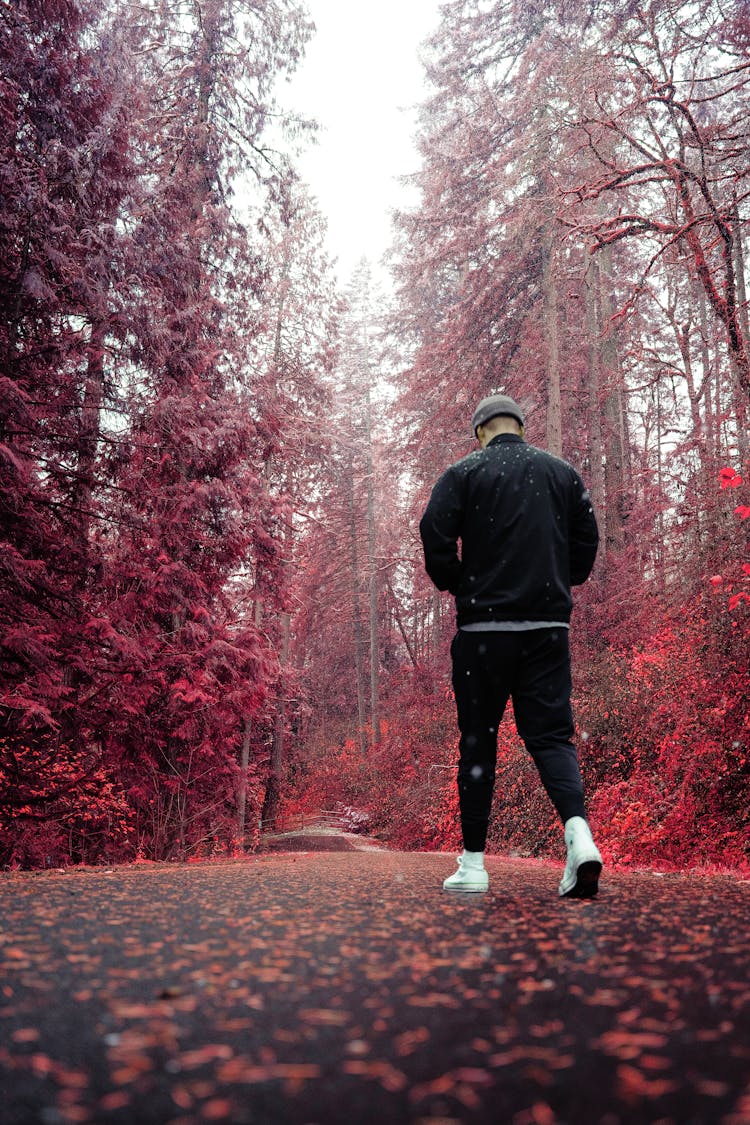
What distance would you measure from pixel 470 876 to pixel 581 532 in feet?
6.07

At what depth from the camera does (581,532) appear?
12.4 feet

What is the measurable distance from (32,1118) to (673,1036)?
1125mm

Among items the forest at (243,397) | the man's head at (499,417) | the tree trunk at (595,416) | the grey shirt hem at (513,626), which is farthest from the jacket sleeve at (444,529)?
the tree trunk at (595,416)

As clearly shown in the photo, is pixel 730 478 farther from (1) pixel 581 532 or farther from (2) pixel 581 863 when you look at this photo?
(2) pixel 581 863

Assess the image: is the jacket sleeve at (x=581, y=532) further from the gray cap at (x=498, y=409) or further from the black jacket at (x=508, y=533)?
the gray cap at (x=498, y=409)

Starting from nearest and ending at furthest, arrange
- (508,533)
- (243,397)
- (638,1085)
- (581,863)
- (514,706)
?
(638,1085) → (581,863) → (514,706) → (508,533) → (243,397)

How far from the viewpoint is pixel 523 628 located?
135 inches

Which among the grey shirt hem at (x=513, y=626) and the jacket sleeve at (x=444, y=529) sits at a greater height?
the jacket sleeve at (x=444, y=529)

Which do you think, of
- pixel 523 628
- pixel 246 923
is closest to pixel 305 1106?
pixel 246 923

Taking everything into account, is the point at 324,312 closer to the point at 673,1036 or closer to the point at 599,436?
the point at 599,436

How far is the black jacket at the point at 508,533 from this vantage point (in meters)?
3.46

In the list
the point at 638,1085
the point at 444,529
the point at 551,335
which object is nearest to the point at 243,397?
the point at 551,335

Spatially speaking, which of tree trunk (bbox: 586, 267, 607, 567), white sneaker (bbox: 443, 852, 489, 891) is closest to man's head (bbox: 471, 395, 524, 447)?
white sneaker (bbox: 443, 852, 489, 891)

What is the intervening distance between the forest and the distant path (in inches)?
168
